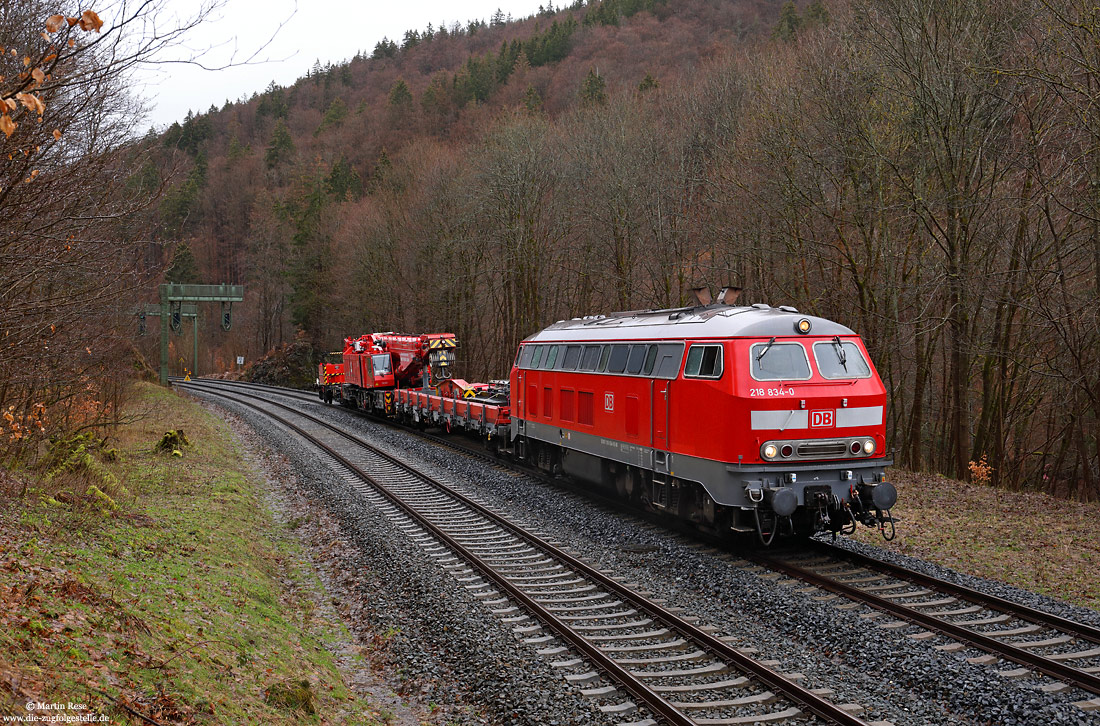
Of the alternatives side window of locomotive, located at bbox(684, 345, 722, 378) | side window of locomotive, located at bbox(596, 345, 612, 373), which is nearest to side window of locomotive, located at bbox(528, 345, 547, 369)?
side window of locomotive, located at bbox(596, 345, 612, 373)

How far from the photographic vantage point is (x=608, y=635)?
828cm

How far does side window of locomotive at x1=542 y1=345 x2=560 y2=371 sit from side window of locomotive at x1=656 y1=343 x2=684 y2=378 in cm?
443

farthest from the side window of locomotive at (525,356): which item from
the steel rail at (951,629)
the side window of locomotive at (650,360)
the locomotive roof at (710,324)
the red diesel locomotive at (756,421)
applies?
the steel rail at (951,629)

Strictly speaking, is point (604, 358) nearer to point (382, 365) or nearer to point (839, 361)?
point (839, 361)

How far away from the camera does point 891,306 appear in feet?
68.2

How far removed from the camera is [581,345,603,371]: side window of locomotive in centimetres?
1474

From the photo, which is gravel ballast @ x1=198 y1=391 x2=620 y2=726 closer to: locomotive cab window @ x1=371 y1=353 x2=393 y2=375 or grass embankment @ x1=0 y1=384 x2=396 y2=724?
grass embankment @ x1=0 y1=384 x2=396 y2=724

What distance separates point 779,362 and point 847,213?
1200 centimetres

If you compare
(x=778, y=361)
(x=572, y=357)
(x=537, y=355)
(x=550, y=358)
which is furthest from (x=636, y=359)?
(x=537, y=355)

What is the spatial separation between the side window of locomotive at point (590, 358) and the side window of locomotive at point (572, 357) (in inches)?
9.1

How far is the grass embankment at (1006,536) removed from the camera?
9.57 m

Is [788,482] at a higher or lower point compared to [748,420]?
lower

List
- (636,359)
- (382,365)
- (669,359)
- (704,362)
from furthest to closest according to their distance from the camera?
(382,365) → (636,359) → (669,359) → (704,362)

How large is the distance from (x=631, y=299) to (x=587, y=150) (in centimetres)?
645
